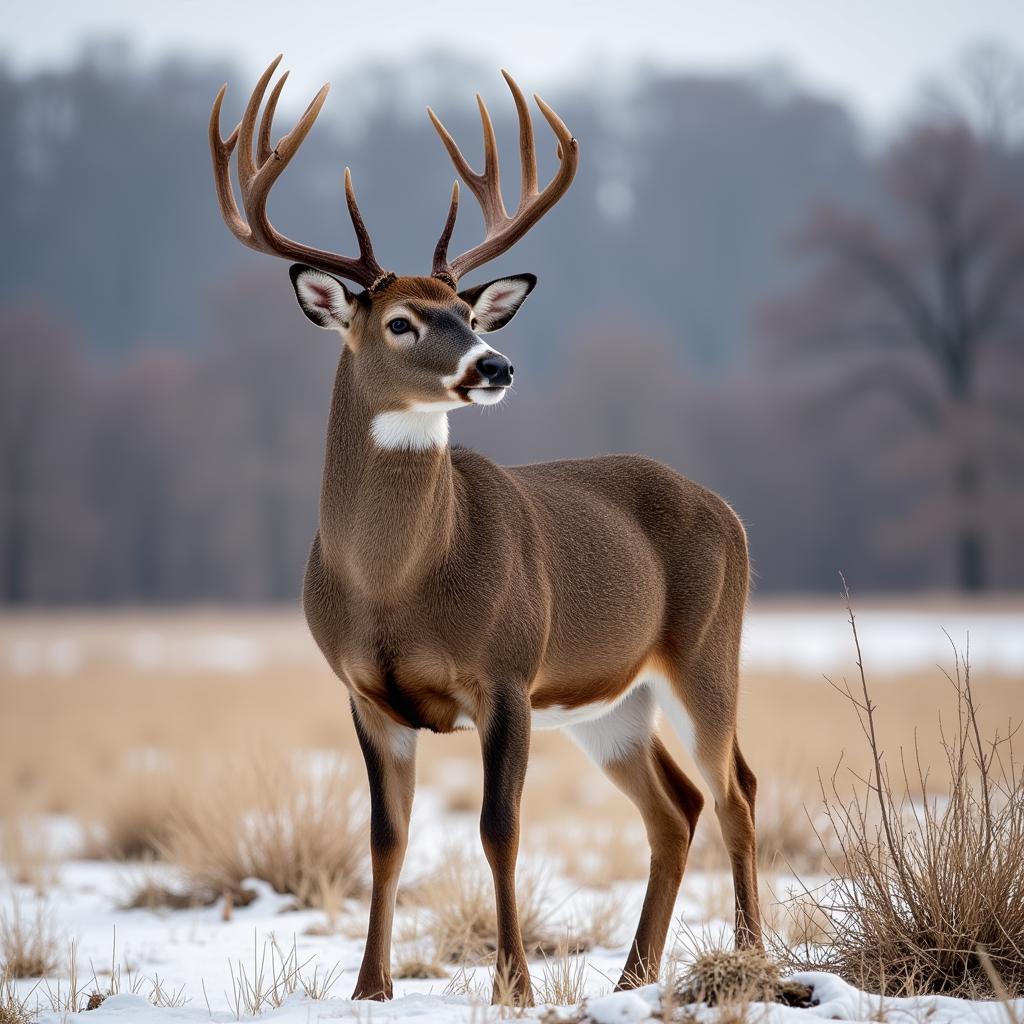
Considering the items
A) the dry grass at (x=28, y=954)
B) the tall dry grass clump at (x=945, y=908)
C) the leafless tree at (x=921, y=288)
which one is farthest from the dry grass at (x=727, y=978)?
the leafless tree at (x=921, y=288)

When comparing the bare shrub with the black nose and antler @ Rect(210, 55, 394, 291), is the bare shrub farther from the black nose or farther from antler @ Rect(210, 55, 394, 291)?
antler @ Rect(210, 55, 394, 291)

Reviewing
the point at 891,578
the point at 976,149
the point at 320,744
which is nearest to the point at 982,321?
the point at 976,149

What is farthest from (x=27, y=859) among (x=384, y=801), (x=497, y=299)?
(x=497, y=299)

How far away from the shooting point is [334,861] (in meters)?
6.54

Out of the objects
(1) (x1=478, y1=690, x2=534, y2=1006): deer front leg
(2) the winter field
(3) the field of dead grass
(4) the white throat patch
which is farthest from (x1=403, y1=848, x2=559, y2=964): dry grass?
(4) the white throat patch

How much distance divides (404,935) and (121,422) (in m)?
31.5

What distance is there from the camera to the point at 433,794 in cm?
1004

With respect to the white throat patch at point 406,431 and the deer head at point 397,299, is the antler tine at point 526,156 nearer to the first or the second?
the deer head at point 397,299

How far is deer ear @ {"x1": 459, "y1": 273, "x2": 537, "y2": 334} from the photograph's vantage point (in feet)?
15.6

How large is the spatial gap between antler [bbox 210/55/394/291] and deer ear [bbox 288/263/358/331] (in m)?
0.14

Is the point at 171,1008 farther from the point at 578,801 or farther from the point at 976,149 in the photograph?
the point at 976,149

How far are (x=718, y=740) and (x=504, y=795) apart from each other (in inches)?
44.7

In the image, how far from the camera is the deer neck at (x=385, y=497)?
13.9 ft

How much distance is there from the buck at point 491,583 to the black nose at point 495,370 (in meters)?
0.01
